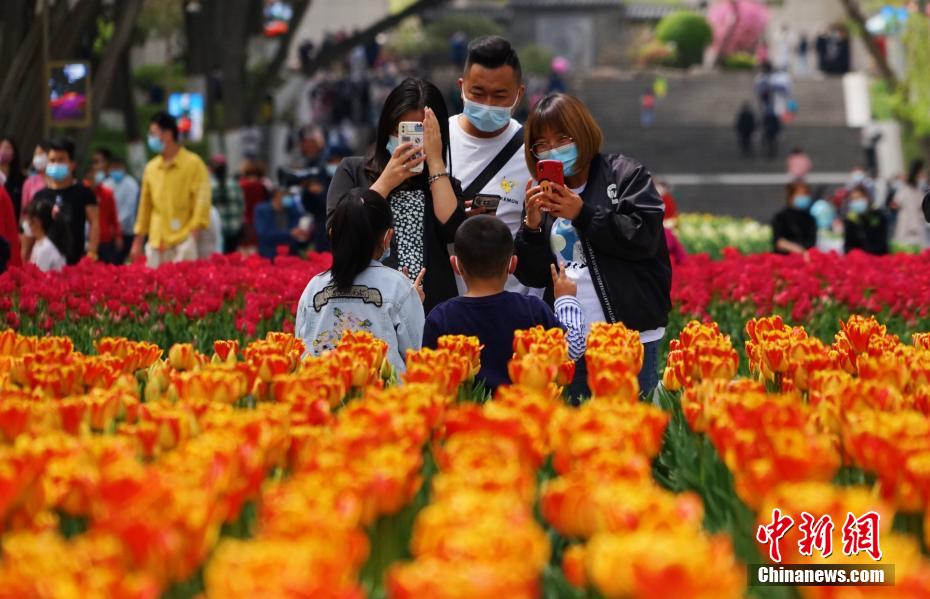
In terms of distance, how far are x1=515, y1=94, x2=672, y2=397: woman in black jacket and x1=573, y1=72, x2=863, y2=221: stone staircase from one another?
2928 centimetres

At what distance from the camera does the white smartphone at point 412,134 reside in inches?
224

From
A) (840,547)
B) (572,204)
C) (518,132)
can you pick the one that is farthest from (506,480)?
(518,132)

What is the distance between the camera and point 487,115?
5.85m

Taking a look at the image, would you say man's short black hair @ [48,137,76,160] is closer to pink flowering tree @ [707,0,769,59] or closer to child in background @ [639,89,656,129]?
child in background @ [639,89,656,129]

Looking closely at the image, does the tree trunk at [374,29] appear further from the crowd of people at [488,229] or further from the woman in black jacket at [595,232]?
the woman in black jacket at [595,232]

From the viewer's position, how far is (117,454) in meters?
2.92

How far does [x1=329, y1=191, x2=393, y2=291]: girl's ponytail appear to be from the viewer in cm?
544

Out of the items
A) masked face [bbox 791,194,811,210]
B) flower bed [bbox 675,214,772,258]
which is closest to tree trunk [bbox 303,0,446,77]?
flower bed [bbox 675,214,772,258]

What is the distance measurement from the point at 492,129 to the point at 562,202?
2.06ft

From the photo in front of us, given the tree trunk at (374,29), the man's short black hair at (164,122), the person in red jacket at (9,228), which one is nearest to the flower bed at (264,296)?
the person in red jacket at (9,228)

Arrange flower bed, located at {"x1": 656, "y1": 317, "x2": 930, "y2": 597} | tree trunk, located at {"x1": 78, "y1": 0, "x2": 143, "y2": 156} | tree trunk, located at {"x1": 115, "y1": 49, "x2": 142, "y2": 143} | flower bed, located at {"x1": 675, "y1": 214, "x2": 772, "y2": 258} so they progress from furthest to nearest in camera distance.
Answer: tree trunk, located at {"x1": 115, "y1": 49, "x2": 142, "y2": 143}
flower bed, located at {"x1": 675, "y1": 214, "x2": 772, "y2": 258}
tree trunk, located at {"x1": 78, "y1": 0, "x2": 143, "y2": 156}
flower bed, located at {"x1": 656, "y1": 317, "x2": 930, "y2": 597}

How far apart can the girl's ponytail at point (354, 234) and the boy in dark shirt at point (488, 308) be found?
0.32m

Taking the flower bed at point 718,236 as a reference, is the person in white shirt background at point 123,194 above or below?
above

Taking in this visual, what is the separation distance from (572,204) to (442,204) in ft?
1.62
